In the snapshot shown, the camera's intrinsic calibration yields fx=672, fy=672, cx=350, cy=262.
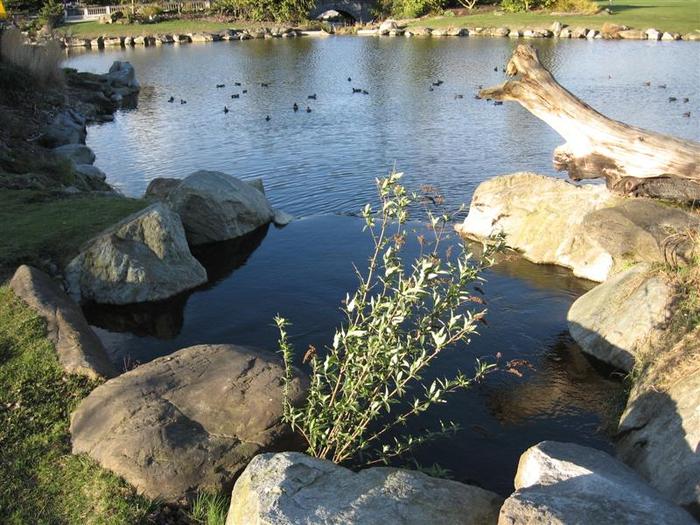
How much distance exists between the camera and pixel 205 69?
186ft

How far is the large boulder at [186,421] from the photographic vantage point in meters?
8.04

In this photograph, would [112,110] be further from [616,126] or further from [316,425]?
[316,425]

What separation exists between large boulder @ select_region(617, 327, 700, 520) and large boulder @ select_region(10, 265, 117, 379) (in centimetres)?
762

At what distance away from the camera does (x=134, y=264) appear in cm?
1470

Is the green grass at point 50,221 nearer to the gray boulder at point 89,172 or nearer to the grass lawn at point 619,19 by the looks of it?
the gray boulder at point 89,172

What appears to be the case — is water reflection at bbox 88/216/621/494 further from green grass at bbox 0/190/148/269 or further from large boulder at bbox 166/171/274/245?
green grass at bbox 0/190/148/269

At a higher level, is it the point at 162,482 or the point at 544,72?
the point at 544,72

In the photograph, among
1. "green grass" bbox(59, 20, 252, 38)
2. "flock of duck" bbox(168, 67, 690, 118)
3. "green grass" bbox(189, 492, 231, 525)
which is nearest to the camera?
"green grass" bbox(189, 492, 231, 525)

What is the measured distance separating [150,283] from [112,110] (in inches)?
1204

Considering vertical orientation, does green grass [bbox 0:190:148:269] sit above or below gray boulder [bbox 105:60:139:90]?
below

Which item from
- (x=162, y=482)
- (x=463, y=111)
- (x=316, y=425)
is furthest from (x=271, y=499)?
(x=463, y=111)

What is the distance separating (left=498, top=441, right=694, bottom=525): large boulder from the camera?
5.56 m

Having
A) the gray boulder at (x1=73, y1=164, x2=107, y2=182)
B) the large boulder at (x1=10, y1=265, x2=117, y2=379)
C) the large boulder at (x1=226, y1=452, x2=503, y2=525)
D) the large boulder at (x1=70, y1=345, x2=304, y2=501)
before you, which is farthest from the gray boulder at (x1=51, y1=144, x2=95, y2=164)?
the large boulder at (x1=226, y1=452, x2=503, y2=525)

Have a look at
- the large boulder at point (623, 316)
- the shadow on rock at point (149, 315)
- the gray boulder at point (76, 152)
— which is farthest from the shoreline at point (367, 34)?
the shadow on rock at point (149, 315)
